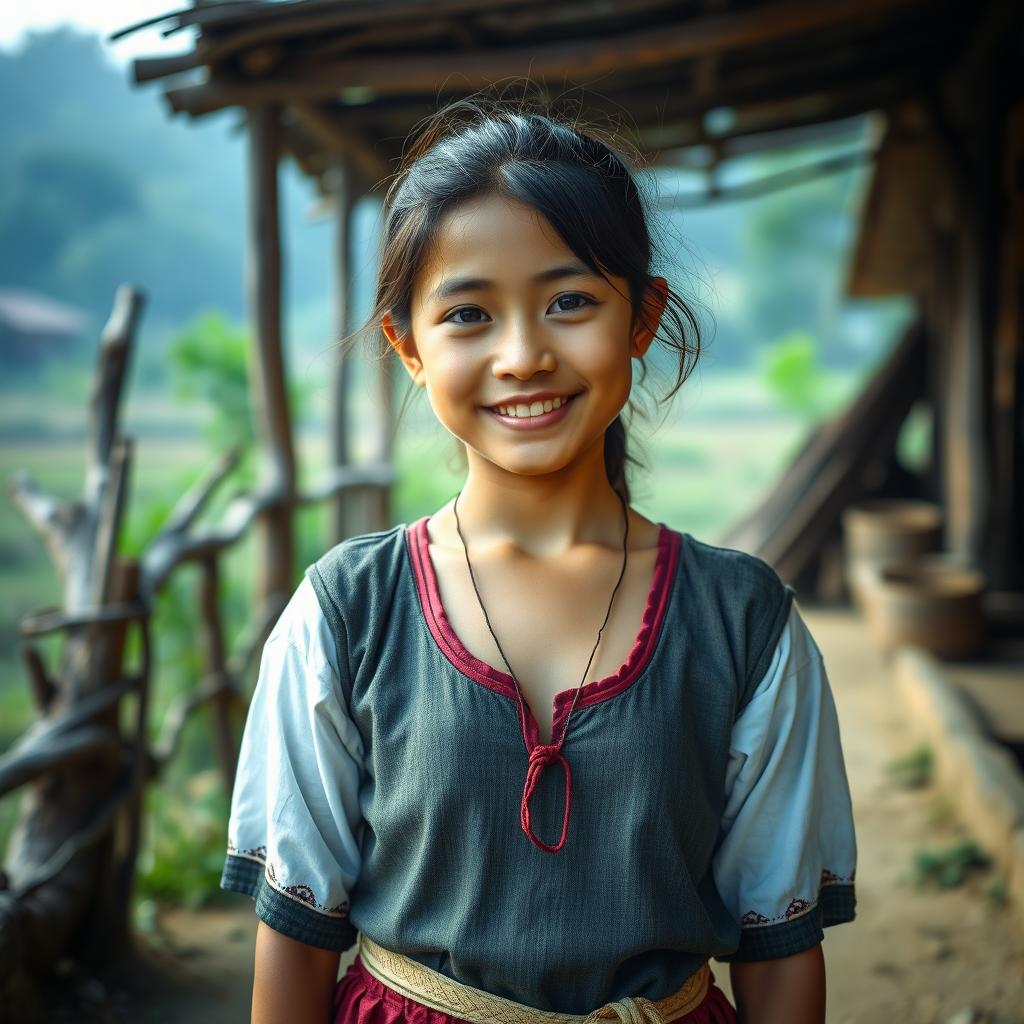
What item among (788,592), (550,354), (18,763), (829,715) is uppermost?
(550,354)

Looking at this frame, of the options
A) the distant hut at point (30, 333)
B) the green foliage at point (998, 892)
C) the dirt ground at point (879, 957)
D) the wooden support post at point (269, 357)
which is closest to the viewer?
the dirt ground at point (879, 957)

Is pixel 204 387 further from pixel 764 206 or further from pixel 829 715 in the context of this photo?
pixel 764 206

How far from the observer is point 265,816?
1.31 metres

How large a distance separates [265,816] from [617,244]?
2.56ft

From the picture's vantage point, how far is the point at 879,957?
9.69 ft

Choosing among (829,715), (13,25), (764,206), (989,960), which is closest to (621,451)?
(829,715)

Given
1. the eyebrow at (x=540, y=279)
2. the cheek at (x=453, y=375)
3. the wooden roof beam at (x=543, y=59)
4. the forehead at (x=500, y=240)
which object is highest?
the wooden roof beam at (x=543, y=59)

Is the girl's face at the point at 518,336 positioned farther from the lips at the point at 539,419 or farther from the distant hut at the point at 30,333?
the distant hut at the point at 30,333

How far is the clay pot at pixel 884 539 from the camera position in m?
6.41

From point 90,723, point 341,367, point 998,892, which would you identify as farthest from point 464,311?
point 341,367

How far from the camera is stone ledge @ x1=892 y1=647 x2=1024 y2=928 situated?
309cm

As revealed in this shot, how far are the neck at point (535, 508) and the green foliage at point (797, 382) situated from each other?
2347cm

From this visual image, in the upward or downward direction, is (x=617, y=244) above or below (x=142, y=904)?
above

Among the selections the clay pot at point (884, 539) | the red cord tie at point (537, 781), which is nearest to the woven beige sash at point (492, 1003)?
the red cord tie at point (537, 781)
